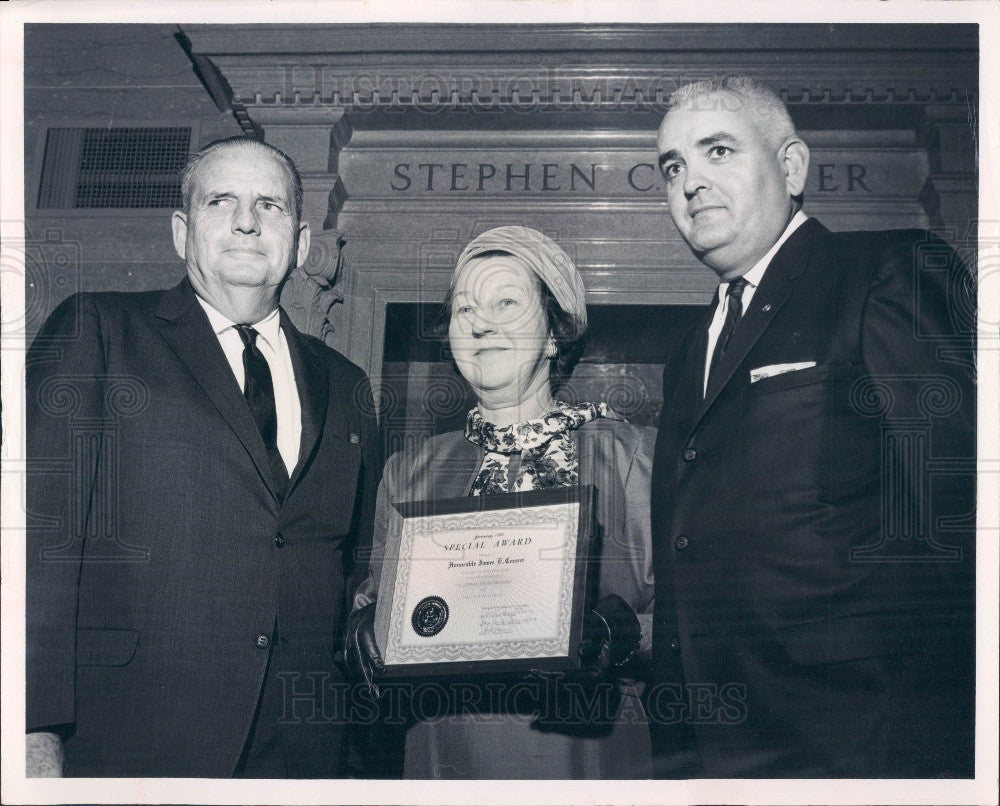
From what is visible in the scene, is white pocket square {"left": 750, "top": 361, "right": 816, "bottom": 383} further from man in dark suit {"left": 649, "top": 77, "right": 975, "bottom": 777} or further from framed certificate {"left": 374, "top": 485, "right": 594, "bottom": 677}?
framed certificate {"left": 374, "top": 485, "right": 594, "bottom": 677}

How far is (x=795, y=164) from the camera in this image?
6.31 metres

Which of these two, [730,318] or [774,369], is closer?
[774,369]

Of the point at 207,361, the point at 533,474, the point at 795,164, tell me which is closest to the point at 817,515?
the point at 533,474

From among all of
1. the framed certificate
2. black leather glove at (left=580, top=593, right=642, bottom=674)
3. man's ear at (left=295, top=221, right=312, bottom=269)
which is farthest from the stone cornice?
black leather glove at (left=580, top=593, right=642, bottom=674)

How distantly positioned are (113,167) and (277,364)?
1241 millimetres

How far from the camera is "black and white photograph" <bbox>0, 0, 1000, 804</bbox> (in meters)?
5.82

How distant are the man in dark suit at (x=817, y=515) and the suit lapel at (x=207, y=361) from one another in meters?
1.65

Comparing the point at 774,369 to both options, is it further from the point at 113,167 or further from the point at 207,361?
the point at 113,167

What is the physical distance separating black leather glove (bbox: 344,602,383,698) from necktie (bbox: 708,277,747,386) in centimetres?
169

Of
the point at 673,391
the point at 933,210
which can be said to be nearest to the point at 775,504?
the point at 673,391

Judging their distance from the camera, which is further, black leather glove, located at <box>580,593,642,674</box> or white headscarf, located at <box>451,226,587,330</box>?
white headscarf, located at <box>451,226,587,330</box>

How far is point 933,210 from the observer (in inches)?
250

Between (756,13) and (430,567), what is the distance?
275 centimetres

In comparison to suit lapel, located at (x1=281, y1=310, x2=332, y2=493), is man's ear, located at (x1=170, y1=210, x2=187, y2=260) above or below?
above
